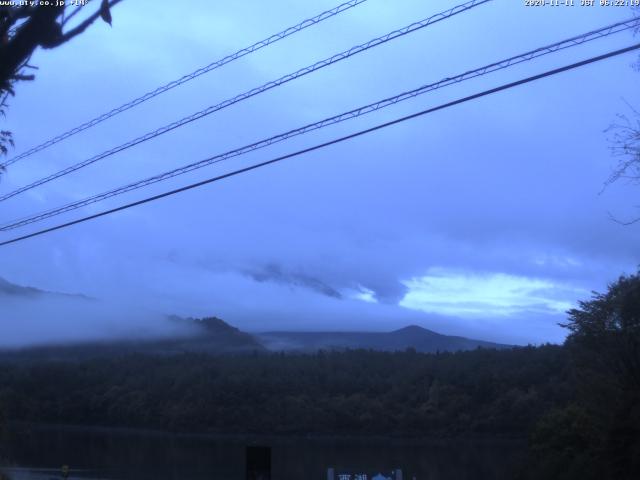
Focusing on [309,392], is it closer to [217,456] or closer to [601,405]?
[217,456]

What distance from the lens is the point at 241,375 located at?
8444cm

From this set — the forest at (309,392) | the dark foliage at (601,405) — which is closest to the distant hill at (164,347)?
the forest at (309,392)

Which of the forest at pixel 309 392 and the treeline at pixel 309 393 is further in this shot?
the treeline at pixel 309 393

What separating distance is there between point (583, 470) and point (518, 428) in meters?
35.9

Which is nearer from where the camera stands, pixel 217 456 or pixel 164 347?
pixel 217 456

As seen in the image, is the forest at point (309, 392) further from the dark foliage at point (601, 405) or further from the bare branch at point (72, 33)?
the bare branch at point (72, 33)

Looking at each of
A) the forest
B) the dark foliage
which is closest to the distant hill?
the forest

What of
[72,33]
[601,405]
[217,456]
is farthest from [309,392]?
[72,33]

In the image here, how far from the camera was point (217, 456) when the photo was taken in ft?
178

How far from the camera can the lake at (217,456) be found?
4053cm

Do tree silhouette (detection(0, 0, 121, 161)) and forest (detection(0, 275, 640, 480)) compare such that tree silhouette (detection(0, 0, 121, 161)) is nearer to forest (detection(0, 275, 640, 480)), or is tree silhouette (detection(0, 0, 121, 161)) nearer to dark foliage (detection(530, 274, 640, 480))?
dark foliage (detection(530, 274, 640, 480))

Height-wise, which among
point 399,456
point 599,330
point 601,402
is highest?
point 599,330

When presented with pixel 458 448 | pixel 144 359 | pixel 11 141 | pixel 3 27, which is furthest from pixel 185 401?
pixel 3 27

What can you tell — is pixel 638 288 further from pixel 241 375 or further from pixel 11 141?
pixel 241 375
